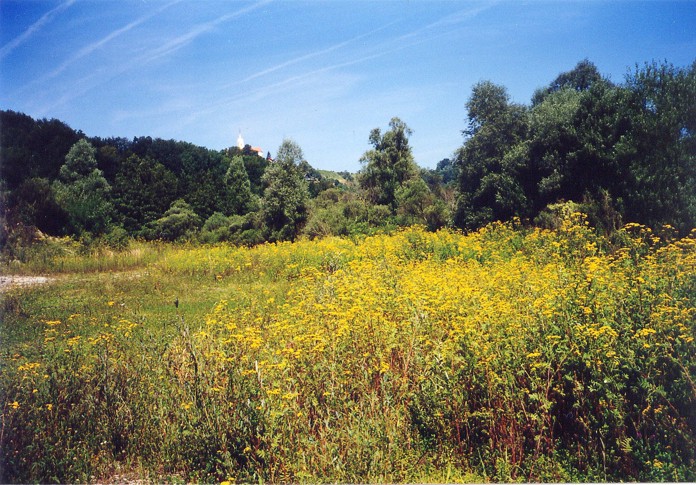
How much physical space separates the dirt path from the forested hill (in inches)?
146

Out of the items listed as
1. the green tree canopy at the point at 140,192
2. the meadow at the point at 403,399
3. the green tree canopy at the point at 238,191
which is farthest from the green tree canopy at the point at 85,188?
the meadow at the point at 403,399

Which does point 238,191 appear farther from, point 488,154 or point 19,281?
point 19,281

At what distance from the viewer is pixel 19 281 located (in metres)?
10.5

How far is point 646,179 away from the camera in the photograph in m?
11.5

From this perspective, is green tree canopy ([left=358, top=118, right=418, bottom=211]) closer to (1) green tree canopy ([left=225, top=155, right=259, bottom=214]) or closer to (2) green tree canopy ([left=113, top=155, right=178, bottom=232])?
(1) green tree canopy ([left=225, top=155, right=259, bottom=214])

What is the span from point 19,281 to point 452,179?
23181 mm

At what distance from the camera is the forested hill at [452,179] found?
453 inches

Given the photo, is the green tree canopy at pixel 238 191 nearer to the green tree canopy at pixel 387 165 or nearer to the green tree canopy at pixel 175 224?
the green tree canopy at pixel 175 224

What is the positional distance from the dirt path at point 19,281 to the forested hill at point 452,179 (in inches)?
146

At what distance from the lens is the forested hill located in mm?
11500

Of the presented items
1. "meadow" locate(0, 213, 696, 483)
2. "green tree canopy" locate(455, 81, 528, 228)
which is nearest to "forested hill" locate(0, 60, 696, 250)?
"green tree canopy" locate(455, 81, 528, 228)

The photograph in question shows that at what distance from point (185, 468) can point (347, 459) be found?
1374 mm

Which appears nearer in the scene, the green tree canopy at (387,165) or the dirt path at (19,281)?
the dirt path at (19,281)

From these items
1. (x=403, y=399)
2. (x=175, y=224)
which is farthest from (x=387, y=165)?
(x=403, y=399)
